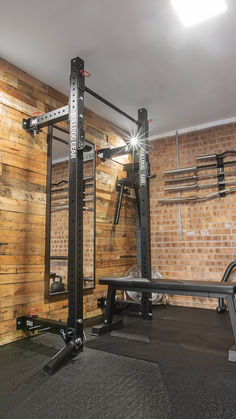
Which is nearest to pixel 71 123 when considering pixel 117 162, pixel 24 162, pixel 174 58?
pixel 24 162

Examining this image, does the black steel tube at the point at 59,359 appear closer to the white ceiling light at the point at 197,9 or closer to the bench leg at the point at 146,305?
the bench leg at the point at 146,305

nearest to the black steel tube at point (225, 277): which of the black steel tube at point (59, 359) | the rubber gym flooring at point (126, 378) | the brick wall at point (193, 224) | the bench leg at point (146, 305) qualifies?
the brick wall at point (193, 224)

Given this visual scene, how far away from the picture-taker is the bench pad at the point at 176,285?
2.23 m

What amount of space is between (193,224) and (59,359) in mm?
2815

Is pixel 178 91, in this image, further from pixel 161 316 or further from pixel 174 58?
pixel 161 316

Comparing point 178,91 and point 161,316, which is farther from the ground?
point 178,91

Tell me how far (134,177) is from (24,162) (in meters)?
1.96

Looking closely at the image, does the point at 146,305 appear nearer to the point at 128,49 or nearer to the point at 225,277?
the point at 225,277

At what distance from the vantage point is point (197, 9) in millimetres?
2213

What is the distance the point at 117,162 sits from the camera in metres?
4.27

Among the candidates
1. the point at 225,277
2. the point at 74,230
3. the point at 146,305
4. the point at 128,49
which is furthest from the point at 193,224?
the point at 128,49

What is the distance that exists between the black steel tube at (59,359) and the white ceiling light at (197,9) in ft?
8.76

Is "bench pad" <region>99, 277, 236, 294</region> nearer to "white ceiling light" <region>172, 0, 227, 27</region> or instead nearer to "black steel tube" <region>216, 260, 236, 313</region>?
"black steel tube" <region>216, 260, 236, 313</region>

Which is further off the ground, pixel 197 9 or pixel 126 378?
pixel 197 9
